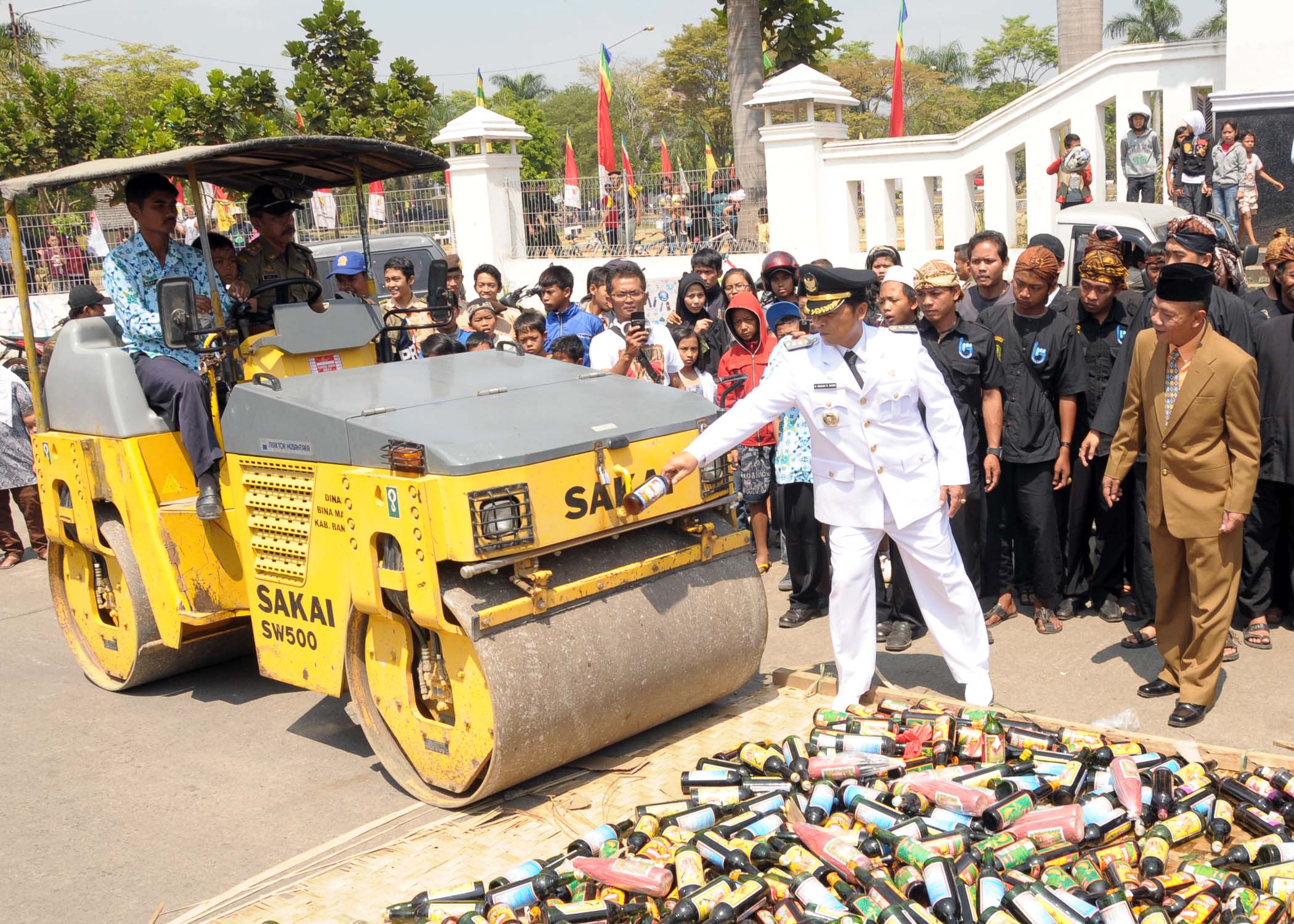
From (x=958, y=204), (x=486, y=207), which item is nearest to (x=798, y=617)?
(x=958, y=204)

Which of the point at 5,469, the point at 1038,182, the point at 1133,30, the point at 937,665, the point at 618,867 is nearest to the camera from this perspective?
the point at 618,867

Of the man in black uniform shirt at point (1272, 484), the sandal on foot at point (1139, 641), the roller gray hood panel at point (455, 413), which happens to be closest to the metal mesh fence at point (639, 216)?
the man in black uniform shirt at point (1272, 484)

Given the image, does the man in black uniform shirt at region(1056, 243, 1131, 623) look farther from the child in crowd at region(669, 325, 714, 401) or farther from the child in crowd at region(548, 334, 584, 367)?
the child in crowd at region(548, 334, 584, 367)

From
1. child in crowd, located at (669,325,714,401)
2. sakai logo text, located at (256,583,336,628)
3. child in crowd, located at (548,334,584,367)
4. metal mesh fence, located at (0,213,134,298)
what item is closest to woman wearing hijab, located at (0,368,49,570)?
child in crowd, located at (548,334,584,367)

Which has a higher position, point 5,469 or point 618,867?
point 5,469

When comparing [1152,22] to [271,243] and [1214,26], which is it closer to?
[1214,26]

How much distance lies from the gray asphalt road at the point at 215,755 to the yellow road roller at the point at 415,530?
39 centimetres

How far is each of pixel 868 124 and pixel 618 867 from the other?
5272cm

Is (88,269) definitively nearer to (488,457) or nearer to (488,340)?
(488,340)

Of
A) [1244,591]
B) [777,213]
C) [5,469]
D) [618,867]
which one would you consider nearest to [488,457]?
[618,867]

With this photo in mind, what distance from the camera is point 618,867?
394 cm

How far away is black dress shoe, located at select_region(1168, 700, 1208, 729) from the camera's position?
5293mm

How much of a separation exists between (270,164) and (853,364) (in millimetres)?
3102

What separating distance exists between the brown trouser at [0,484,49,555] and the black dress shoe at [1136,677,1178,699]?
26.6 feet
